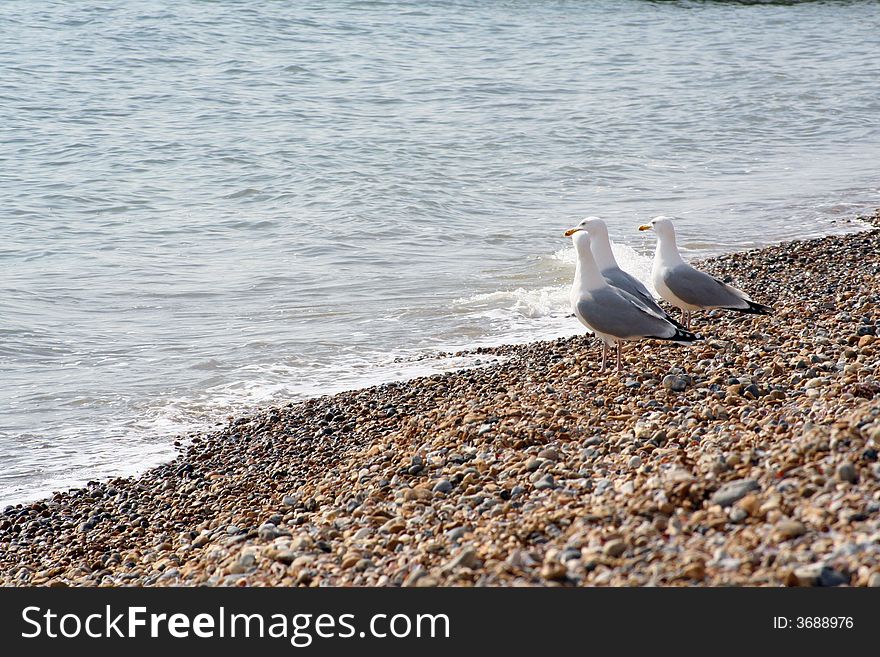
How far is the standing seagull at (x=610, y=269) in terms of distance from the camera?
695 cm

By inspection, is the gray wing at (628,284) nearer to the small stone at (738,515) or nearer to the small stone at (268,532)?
the small stone at (268,532)

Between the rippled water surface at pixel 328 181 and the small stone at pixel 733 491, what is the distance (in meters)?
4.24

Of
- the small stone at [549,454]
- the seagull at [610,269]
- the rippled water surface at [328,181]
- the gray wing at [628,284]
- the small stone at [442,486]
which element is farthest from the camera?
the rippled water surface at [328,181]

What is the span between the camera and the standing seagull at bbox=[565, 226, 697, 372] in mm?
6363

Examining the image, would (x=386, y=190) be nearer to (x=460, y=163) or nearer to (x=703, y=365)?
(x=460, y=163)

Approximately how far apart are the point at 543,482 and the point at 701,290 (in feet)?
9.68

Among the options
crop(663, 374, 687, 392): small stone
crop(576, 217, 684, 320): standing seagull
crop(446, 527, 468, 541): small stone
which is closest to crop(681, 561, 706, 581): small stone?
crop(446, 527, 468, 541): small stone

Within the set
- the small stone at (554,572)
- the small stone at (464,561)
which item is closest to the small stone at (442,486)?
the small stone at (464,561)

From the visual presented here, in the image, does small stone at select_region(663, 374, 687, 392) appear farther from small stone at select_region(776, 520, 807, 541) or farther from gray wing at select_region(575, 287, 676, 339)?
small stone at select_region(776, 520, 807, 541)

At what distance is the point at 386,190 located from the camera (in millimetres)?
14930

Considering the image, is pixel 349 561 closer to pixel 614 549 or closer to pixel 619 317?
pixel 614 549

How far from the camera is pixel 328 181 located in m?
15.5
